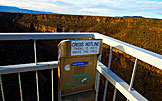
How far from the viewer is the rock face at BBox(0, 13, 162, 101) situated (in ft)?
34.5

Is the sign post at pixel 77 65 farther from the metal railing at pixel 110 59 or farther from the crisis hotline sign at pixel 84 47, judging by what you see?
the metal railing at pixel 110 59

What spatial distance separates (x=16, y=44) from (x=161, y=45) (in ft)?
60.0

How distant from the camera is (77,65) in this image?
1243mm

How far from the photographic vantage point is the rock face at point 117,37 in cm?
1052

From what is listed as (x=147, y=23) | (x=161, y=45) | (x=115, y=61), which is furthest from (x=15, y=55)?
(x=147, y=23)

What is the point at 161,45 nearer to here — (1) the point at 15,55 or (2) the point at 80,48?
(2) the point at 80,48

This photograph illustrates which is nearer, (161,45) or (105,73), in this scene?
(105,73)

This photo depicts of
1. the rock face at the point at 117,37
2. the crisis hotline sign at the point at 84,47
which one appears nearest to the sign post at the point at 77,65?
the crisis hotline sign at the point at 84,47

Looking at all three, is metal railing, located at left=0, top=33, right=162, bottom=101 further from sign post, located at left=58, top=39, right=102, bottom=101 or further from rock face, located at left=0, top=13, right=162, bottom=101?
rock face, located at left=0, top=13, right=162, bottom=101

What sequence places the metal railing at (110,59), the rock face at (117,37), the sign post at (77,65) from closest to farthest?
1. the metal railing at (110,59)
2. the sign post at (77,65)
3. the rock face at (117,37)

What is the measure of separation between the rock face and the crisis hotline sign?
32.7 ft

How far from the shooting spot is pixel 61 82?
1239 millimetres

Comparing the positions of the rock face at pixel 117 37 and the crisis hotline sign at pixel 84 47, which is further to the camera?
the rock face at pixel 117 37

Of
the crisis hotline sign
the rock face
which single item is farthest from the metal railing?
the rock face
